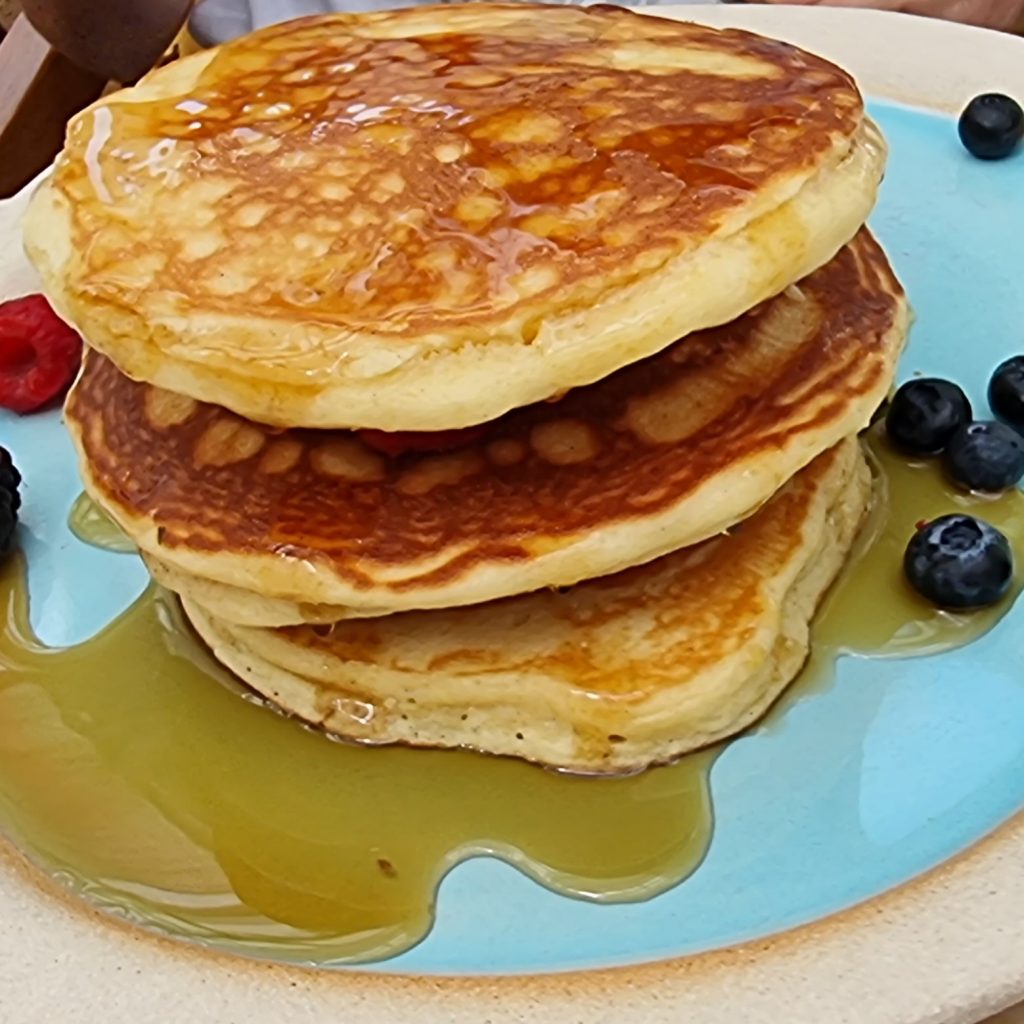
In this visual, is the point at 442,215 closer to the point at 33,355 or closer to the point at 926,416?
the point at 926,416

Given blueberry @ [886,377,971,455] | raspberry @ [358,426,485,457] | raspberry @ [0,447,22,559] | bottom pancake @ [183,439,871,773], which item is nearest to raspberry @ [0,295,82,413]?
raspberry @ [0,447,22,559]

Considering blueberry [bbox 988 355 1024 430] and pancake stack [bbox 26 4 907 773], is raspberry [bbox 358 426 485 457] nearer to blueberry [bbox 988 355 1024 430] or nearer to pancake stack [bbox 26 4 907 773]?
pancake stack [bbox 26 4 907 773]

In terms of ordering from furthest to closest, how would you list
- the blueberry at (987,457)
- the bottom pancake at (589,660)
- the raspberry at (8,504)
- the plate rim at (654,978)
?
the raspberry at (8,504), the blueberry at (987,457), the bottom pancake at (589,660), the plate rim at (654,978)

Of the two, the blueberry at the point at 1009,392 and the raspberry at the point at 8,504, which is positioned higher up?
the raspberry at the point at 8,504

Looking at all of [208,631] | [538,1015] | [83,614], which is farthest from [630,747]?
[83,614]

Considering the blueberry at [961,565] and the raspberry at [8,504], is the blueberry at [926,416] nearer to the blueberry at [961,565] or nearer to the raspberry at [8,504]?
the blueberry at [961,565]

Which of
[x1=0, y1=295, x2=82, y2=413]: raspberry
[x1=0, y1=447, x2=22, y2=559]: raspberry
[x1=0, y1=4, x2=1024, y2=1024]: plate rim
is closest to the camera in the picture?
[x1=0, y1=4, x2=1024, y2=1024]: plate rim

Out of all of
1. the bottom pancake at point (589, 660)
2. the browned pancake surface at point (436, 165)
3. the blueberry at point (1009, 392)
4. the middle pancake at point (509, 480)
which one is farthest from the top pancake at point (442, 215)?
the blueberry at point (1009, 392)

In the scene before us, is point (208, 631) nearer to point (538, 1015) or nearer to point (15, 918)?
point (15, 918)

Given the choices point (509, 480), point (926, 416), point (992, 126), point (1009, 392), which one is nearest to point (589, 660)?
point (509, 480)
